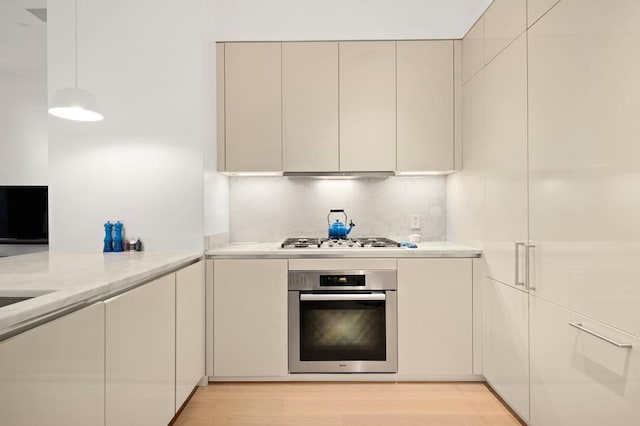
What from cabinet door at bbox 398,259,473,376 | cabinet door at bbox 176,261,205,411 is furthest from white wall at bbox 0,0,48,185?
cabinet door at bbox 398,259,473,376

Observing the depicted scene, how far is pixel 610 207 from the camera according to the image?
4.79 ft

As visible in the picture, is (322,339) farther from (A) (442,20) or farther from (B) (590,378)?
(A) (442,20)

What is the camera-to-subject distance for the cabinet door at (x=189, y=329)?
225 cm

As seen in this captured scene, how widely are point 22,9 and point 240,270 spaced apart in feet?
9.15

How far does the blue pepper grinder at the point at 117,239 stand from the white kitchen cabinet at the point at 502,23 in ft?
8.44

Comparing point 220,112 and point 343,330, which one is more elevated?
point 220,112

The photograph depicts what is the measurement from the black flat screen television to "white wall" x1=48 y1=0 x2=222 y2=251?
5.78 feet

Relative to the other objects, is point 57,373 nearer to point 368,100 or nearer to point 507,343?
point 507,343

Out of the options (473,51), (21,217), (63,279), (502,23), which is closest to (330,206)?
(473,51)

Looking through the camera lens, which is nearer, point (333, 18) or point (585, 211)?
point (585, 211)

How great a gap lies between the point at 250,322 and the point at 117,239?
1.02 meters

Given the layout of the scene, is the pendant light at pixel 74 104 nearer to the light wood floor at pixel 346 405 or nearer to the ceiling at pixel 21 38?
the ceiling at pixel 21 38

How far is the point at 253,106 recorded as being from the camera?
3.04 metres

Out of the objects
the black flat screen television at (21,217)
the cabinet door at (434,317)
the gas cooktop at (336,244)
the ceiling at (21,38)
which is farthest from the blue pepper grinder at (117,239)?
the black flat screen television at (21,217)
